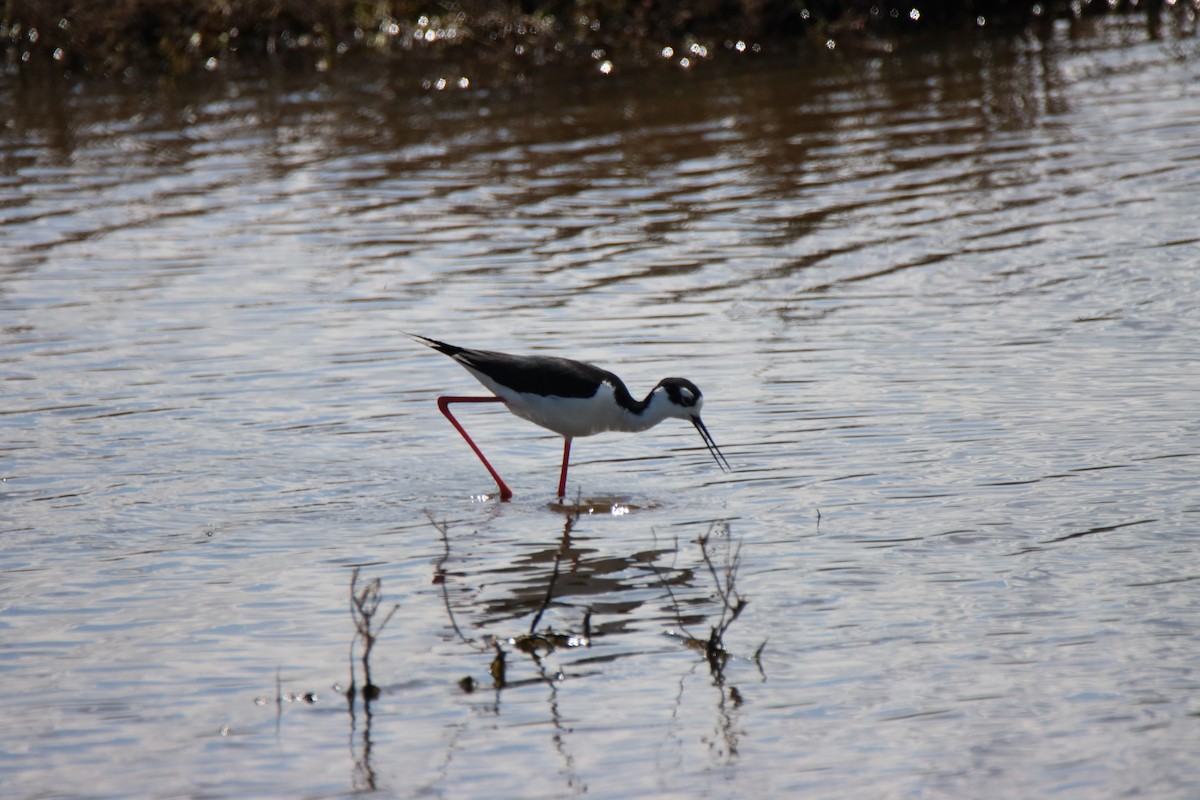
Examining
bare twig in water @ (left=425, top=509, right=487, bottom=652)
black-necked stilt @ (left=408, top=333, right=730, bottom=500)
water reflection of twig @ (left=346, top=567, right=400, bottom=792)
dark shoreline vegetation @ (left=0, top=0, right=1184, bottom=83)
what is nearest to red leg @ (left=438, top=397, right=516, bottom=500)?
black-necked stilt @ (left=408, top=333, right=730, bottom=500)

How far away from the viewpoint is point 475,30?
1861 centimetres

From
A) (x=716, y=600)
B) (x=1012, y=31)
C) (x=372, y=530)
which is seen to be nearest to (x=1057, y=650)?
(x=716, y=600)

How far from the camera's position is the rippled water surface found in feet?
15.3

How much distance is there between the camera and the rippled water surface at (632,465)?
4672 millimetres

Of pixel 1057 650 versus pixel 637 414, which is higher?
pixel 637 414

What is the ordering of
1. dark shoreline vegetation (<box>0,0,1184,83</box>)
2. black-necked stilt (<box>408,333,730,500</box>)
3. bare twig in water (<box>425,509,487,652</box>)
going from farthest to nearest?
dark shoreline vegetation (<box>0,0,1184,83</box>), black-necked stilt (<box>408,333,730,500</box>), bare twig in water (<box>425,509,487,652</box>)

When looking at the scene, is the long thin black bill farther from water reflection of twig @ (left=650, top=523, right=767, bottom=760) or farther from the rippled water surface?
water reflection of twig @ (left=650, top=523, right=767, bottom=760)

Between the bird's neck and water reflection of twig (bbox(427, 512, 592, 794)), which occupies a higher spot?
the bird's neck

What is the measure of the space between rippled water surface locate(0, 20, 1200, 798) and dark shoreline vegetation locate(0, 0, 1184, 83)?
13.3ft

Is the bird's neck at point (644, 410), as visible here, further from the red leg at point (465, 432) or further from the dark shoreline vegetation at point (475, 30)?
the dark shoreline vegetation at point (475, 30)

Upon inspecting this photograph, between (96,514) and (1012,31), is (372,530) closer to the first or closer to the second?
(96,514)

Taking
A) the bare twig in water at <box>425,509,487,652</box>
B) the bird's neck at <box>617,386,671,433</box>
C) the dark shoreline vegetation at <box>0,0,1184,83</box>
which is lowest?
the bare twig in water at <box>425,509,487,652</box>

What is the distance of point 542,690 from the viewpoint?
16.2 ft

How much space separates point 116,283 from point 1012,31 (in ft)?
38.6
